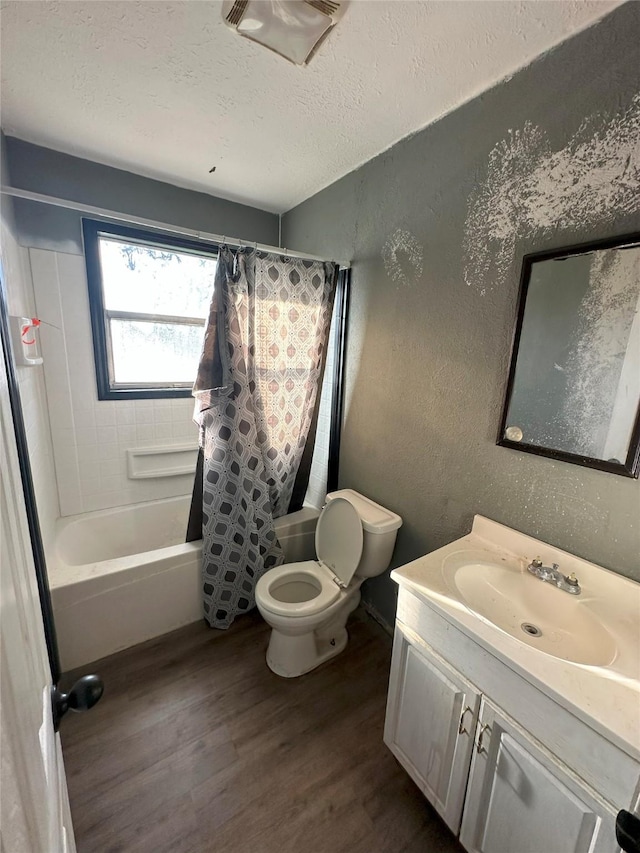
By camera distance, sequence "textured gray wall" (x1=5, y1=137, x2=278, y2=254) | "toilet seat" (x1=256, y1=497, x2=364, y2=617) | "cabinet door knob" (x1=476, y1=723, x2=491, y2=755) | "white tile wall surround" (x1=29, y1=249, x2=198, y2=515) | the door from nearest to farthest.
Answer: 1. the door
2. "cabinet door knob" (x1=476, y1=723, x2=491, y2=755)
3. "toilet seat" (x1=256, y1=497, x2=364, y2=617)
4. "textured gray wall" (x1=5, y1=137, x2=278, y2=254)
5. "white tile wall surround" (x1=29, y1=249, x2=198, y2=515)

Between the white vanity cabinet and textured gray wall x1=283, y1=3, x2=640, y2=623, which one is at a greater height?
textured gray wall x1=283, y1=3, x2=640, y2=623

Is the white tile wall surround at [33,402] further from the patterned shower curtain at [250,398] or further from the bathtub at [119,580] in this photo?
the patterned shower curtain at [250,398]

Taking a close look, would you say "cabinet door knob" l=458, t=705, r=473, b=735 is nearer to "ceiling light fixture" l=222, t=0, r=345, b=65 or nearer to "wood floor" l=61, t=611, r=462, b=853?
"wood floor" l=61, t=611, r=462, b=853

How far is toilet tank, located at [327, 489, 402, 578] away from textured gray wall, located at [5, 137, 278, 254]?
6.64 feet

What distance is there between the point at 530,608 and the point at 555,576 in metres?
0.13

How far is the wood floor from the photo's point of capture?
113cm

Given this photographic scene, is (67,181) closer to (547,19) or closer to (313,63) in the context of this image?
(313,63)

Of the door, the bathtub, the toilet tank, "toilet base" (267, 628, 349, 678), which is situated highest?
the door

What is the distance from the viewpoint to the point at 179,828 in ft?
3.74

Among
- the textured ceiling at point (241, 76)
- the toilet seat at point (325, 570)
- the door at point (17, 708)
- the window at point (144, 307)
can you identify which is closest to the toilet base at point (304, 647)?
the toilet seat at point (325, 570)

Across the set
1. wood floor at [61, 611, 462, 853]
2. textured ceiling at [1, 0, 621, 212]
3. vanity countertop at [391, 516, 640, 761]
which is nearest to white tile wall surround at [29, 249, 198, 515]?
textured ceiling at [1, 0, 621, 212]

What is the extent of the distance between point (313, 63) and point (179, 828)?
8.36ft

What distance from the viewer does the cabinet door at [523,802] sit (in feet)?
2.47

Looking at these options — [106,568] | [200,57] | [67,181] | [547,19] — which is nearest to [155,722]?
[106,568]
